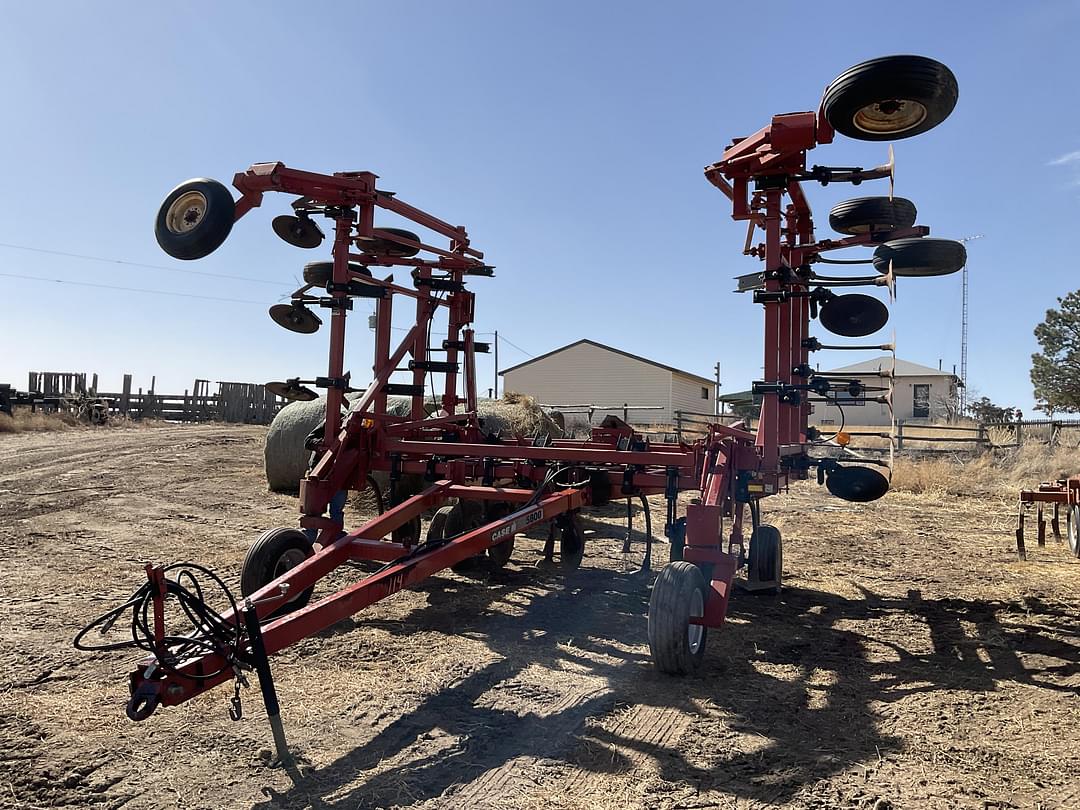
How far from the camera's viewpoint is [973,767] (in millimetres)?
3346

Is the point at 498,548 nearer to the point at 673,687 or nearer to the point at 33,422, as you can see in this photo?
the point at 673,687

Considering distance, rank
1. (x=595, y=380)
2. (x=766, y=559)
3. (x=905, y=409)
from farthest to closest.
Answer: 1. (x=595, y=380)
2. (x=905, y=409)
3. (x=766, y=559)

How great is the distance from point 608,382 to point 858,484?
117 ft

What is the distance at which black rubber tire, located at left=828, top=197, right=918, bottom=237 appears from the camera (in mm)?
6816

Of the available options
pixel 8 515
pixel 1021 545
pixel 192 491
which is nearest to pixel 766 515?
pixel 1021 545

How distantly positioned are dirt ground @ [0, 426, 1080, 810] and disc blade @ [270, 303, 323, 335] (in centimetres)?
229

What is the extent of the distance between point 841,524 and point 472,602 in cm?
694

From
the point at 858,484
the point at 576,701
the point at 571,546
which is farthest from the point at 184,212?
the point at 858,484

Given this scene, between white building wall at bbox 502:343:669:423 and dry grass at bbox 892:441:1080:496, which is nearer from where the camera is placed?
dry grass at bbox 892:441:1080:496

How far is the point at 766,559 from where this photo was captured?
680cm

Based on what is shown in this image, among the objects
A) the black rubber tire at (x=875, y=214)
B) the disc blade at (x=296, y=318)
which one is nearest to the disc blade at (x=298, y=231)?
the disc blade at (x=296, y=318)

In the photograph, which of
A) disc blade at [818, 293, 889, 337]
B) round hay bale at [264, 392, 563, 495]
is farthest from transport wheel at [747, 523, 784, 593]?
round hay bale at [264, 392, 563, 495]

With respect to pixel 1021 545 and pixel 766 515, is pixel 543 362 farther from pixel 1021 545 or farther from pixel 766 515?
pixel 1021 545

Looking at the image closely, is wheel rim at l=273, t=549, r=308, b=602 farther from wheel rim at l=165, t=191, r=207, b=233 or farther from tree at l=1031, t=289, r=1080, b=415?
tree at l=1031, t=289, r=1080, b=415
